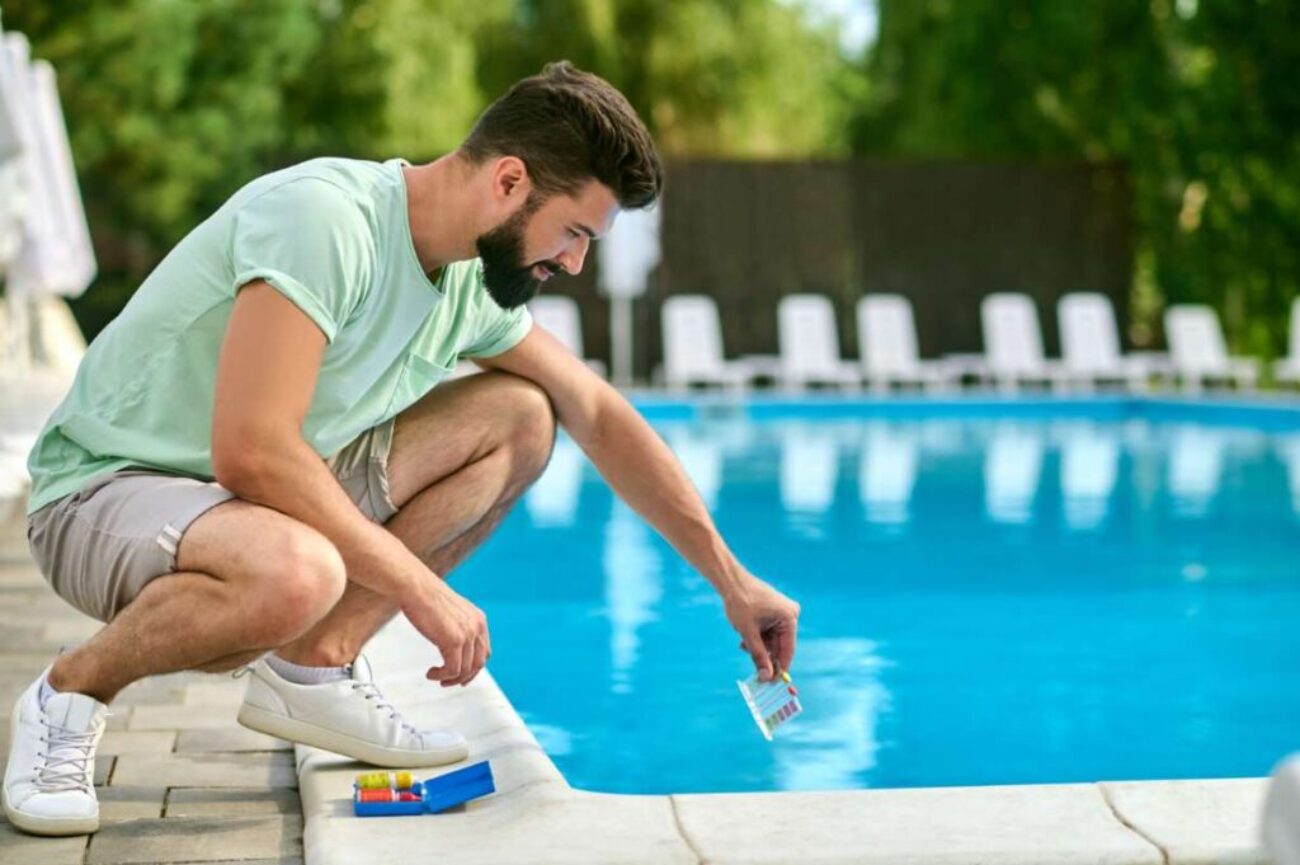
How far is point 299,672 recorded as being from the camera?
278 centimetres

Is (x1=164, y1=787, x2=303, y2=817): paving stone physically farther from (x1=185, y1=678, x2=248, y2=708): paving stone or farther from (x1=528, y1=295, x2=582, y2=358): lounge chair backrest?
(x1=528, y1=295, x2=582, y2=358): lounge chair backrest

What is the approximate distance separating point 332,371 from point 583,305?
14.1 metres

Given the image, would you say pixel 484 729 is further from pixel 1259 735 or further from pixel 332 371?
pixel 1259 735

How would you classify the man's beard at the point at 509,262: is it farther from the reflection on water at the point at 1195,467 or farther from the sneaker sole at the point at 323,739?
the reflection on water at the point at 1195,467

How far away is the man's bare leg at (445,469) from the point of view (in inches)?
110

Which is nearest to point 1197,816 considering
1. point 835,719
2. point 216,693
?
point 835,719

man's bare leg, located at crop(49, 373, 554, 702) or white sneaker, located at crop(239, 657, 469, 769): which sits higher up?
man's bare leg, located at crop(49, 373, 554, 702)

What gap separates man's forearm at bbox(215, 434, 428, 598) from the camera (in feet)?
7.65

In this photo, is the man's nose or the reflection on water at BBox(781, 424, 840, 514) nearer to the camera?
the man's nose

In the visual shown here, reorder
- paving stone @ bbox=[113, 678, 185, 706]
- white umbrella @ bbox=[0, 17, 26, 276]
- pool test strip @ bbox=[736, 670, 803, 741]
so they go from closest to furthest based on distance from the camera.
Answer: pool test strip @ bbox=[736, 670, 803, 741] < paving stone @ bbox=[113, 678, 185, 706] < white umbrella @ bbox=[0, 17, 26, 276]

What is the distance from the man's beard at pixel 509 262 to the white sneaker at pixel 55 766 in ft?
2.43

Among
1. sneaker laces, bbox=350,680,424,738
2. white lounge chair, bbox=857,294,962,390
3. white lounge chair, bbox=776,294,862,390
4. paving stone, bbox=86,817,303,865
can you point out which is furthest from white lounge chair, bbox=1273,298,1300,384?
paving stone, bbox=86,817,303,865

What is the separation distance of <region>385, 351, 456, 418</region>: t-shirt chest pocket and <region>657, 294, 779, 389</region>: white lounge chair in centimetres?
1269

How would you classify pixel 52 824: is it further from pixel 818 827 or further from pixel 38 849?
pixel 818 827
